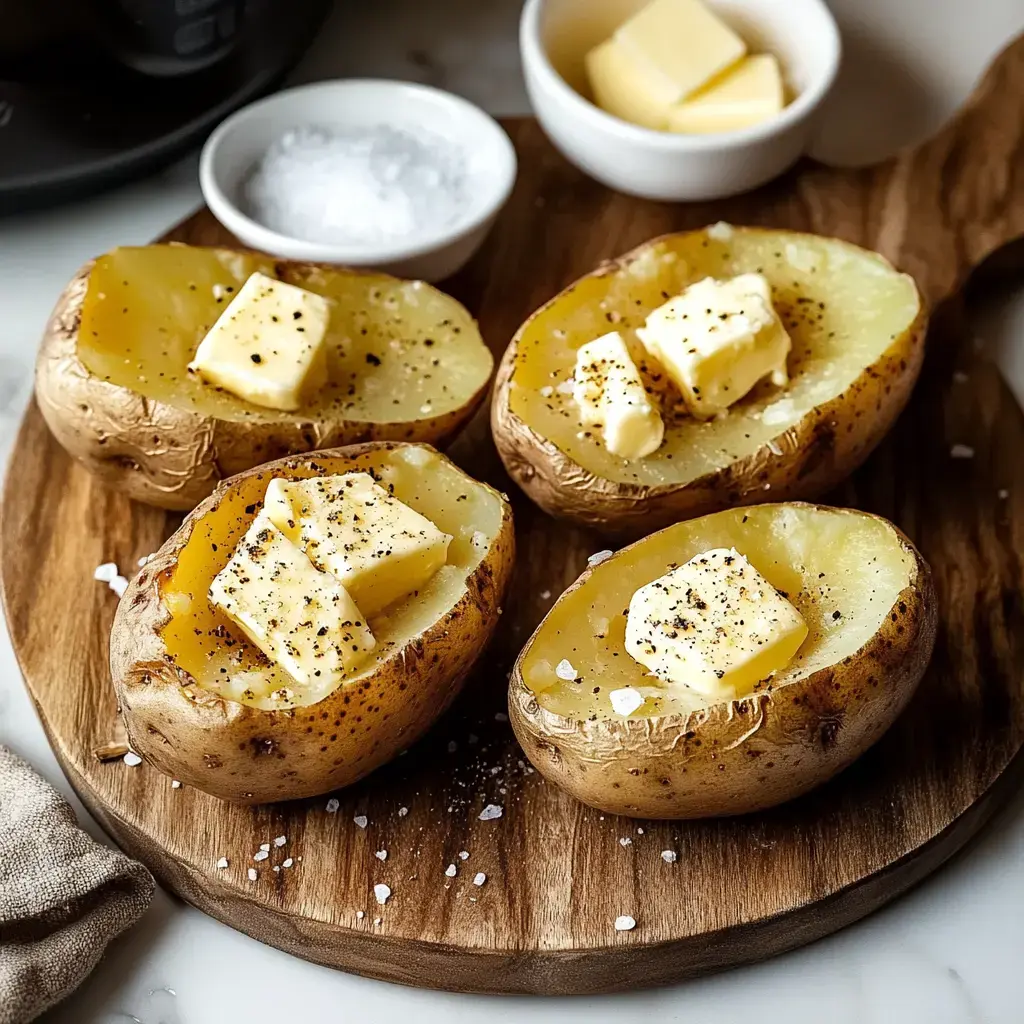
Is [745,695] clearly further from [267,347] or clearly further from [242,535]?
[267,347]

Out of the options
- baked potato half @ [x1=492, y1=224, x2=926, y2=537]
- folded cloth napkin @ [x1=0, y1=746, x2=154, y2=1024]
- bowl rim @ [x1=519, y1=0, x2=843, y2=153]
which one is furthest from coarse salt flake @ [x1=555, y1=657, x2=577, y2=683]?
bowl rim @ [x1=519, y1=0, x2=843, y2=153]

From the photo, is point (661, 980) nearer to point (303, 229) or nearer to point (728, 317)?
point (728, 317)

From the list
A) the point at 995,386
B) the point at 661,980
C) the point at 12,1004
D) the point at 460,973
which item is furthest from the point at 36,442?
the point at 995,386

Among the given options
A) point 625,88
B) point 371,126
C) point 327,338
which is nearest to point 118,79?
point 371,126

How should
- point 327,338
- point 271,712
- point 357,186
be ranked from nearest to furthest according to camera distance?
point 271,712 → point 327,338 → point 357,186

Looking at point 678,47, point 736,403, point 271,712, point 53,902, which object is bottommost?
point 53,902

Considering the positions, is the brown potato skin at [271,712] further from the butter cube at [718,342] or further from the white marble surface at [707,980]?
the butter cube at [718,342]

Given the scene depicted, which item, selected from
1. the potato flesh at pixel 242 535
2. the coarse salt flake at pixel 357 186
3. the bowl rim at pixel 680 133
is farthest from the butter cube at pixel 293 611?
the bowl rim at pixel 680 133
